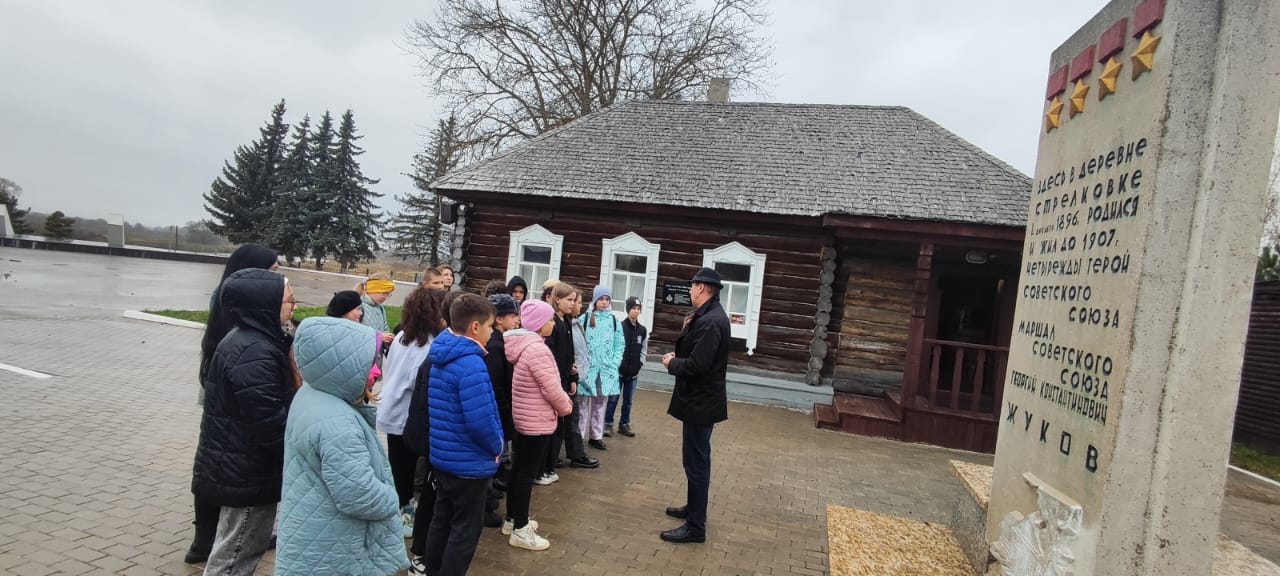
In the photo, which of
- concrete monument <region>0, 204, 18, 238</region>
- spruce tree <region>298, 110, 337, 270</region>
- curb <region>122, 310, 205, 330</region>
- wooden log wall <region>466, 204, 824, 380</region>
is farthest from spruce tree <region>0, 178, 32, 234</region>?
wooden log wall <region>466, 204, 824, 380</region>

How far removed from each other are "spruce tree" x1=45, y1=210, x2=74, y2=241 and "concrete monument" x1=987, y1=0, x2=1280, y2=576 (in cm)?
5043

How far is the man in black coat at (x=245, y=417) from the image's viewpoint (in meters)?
2.88

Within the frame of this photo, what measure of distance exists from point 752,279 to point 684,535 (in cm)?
707

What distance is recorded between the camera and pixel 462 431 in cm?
338

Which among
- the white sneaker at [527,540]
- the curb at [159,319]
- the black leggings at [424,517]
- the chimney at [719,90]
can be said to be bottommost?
the curb at [159,319]

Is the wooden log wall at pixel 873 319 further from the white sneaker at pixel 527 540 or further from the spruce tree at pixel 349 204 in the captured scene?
the spruce tree at pixel 349 204

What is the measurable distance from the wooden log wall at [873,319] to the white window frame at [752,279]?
152 cm

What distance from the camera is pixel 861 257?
11203 mm

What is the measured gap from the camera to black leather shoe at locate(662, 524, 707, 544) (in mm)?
4535

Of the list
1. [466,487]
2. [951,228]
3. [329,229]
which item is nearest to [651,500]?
[466,487]

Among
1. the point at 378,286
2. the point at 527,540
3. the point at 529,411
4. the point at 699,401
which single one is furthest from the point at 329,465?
the point at 378,286

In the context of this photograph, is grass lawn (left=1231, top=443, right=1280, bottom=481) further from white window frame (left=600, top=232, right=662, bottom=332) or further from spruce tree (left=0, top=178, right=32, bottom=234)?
spruce tree (left=0, top=178, right=32, bottom=234)

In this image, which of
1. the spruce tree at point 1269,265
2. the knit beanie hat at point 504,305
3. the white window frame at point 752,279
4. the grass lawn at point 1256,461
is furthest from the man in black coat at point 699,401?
the spruce tree at point 1269,265

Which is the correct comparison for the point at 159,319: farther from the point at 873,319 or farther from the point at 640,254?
the point at 873,319
